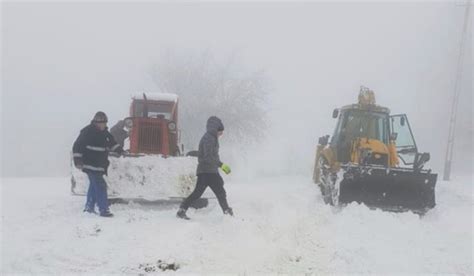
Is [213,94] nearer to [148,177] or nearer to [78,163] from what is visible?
[148,177]

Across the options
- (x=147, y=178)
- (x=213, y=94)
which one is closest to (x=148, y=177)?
(x=147, y=178)

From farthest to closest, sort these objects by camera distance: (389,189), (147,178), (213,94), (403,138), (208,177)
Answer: (213,94) → (403,138) → (389,189) → (147,178) → (208,177)

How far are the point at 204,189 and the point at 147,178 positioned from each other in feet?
4.82

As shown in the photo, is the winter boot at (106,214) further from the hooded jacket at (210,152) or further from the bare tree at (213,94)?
the bare tree at (213,94)

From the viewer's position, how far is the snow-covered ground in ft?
16.9

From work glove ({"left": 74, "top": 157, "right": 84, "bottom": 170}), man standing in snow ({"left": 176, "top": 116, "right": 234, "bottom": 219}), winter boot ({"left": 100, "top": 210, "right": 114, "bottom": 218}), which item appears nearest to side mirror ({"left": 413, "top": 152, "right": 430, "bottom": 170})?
man standing in snow ({"left": 176, "top": 116, "right": 234, "bottom": 219})

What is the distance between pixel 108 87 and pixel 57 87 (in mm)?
8742

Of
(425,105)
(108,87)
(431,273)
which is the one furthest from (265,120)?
(108,87)

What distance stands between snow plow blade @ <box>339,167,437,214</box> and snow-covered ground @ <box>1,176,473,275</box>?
36 centimetres

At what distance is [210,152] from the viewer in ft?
24.2

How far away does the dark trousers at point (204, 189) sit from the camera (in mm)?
7312

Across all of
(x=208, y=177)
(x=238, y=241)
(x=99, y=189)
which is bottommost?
(x=238, y=241)

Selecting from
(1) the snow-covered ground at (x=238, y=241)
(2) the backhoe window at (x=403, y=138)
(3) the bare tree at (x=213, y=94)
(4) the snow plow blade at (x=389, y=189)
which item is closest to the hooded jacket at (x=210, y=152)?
(1) the snow-covered ground at (x=238, y=241)

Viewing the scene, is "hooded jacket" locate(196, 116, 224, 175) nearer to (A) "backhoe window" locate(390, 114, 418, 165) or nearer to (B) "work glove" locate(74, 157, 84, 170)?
(B) "work glove" locate(74, 157, 84, 170)
